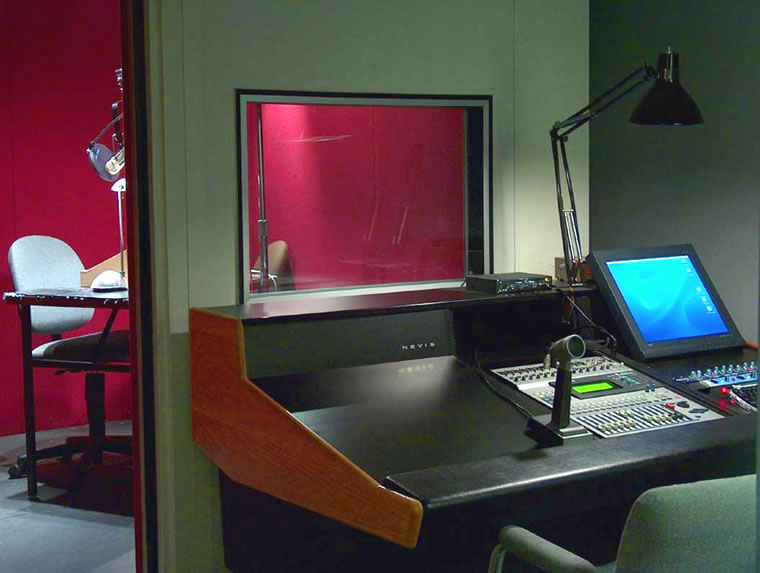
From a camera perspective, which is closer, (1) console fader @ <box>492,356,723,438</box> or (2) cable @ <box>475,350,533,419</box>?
(1) console fader @ <box>492,356,723,438</box>

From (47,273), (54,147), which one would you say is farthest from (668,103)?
(54,147)

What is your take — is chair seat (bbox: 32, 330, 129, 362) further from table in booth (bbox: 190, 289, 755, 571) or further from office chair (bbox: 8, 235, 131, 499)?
table in booth (bbox: 190, 289, 755, 571)

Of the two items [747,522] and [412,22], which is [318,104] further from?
[747,522]

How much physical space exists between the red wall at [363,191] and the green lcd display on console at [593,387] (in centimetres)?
92

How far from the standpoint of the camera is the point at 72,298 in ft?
12.1

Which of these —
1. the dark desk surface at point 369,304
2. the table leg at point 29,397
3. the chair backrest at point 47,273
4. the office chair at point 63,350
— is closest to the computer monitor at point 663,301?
the dark desk surface at point 369,304

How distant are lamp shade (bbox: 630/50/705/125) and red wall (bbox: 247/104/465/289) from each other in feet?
2.44

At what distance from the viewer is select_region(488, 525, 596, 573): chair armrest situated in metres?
1.52

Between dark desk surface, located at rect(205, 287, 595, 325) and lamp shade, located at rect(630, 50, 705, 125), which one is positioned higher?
lamp shade, located at rect(630, 50, 705, 125)

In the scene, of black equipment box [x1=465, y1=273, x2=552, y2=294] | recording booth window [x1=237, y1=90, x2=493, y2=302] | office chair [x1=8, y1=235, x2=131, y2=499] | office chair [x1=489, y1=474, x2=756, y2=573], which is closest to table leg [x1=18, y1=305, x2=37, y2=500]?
office chair [x1=8, y1=235, x2=131, y2=499]

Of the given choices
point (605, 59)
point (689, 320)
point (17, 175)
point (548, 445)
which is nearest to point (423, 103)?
point (605, 59)

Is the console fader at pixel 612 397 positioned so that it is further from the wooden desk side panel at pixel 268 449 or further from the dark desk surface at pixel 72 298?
the dark desk surface at pixel 72 298

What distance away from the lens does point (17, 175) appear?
5.00 meters

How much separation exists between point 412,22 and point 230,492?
161cm
